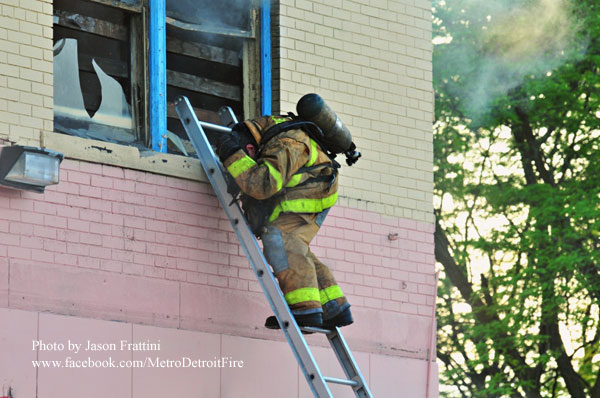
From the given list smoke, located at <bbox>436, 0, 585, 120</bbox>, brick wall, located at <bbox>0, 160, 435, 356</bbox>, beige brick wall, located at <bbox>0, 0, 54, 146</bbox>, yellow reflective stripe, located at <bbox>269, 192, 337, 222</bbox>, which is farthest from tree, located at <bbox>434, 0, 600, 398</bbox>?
beige brick wall, located at <bbox>0, 0, 54, 146</bbox>

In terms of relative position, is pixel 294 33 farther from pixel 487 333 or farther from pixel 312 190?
pixel 487 333

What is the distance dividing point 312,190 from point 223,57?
65.1 inches

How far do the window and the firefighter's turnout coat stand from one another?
0.99 m

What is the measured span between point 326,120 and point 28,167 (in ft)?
6.52

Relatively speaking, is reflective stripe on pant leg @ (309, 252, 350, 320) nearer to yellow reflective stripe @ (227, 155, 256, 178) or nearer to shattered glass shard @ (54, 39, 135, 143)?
yellow reflective stripe @ (227, 155, 256, 178)

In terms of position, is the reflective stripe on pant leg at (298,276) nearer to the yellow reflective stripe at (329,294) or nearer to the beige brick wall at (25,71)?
the yellow reflective stripe at (329,294)

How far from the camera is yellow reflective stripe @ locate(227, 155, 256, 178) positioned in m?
7.47

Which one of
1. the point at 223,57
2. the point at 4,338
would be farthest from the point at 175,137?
the point at 4,338

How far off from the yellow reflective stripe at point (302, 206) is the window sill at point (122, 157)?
734 mm

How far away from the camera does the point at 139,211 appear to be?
25.8ft

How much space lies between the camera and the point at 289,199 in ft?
25.5

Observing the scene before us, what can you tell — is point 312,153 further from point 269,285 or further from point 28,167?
point 28,167

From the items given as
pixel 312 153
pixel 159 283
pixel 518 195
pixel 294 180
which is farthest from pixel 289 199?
pixel 518 195

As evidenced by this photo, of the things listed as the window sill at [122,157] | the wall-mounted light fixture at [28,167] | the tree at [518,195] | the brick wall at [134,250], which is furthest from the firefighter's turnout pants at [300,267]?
the tree at [518,195]
